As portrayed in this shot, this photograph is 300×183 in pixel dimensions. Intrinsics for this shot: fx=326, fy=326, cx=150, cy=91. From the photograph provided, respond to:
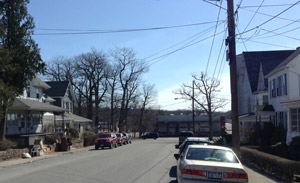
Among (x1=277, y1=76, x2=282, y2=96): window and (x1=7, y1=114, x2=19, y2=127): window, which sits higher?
(x1=277, y1=76, x2=282, y2=96): window

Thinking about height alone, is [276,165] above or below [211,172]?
below

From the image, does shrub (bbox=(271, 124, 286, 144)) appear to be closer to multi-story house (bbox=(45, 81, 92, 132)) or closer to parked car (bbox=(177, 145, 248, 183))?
parked car (bbox=(177, 145, 248, 183))

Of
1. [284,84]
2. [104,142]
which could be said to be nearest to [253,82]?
[284,84]

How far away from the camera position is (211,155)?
31.9 feet

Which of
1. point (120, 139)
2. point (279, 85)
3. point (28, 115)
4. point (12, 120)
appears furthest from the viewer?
point (120, 139)

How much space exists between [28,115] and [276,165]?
27.7 meters

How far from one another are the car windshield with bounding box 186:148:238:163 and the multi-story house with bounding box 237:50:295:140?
23006 millimetres

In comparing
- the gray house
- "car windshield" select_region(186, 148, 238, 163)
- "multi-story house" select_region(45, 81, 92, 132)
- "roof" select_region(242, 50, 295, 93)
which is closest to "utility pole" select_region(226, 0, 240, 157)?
"car windshield" select_region(186, 148, 238, 163)

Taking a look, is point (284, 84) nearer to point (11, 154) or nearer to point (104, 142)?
point (104, 142)

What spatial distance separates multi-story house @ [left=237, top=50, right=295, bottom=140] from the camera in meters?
36.4

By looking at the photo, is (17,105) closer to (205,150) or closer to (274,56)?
(205,150)

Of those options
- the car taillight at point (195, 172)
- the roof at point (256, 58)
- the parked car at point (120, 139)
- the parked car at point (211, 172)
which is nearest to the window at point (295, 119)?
the parked car at point (211, 172)

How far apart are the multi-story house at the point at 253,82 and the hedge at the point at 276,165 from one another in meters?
15.2

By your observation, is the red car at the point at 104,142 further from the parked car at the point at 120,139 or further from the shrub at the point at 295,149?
the shrub at the point at 295,149
